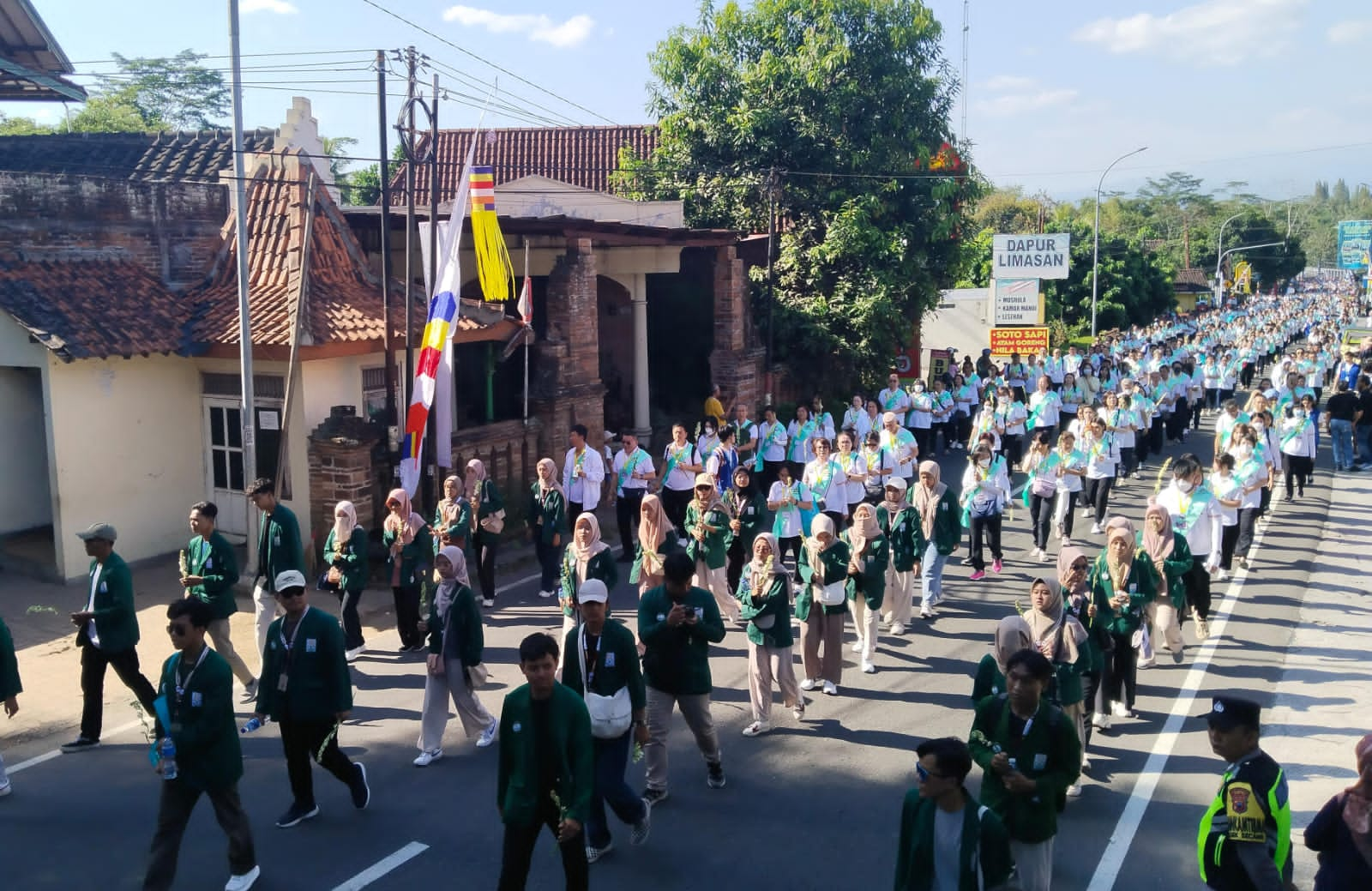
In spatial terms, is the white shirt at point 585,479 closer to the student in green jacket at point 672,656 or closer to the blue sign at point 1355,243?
the student in green jacket at point 672,656

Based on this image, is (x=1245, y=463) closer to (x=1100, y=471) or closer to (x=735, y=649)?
(x=1100, y=471)

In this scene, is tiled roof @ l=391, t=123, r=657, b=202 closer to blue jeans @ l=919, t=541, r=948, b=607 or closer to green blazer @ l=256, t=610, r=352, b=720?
blue jeans @ l=919, t=541, r=948, b=607

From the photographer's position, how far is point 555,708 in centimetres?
545

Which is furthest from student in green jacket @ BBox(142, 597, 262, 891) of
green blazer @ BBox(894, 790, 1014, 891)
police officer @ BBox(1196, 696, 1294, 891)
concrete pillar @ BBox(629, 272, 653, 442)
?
concrete pillar @ BBox(629, 272, 653, 442)

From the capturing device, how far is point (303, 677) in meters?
6.85

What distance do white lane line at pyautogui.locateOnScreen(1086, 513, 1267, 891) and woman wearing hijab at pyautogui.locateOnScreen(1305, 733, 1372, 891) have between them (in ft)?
6.41

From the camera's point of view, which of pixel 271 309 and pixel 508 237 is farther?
pixel 508 237

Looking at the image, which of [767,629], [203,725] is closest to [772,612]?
[767,629]

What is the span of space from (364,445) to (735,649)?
17.3 ft

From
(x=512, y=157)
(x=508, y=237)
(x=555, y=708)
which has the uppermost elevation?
(x=512, y=157)

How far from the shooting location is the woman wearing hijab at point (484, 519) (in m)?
12.0

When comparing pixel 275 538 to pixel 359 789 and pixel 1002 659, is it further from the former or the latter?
pixel 1002 659

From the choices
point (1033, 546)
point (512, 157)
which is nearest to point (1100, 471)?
point (1033, 546)

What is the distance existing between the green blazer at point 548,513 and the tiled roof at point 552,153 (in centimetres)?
1907
